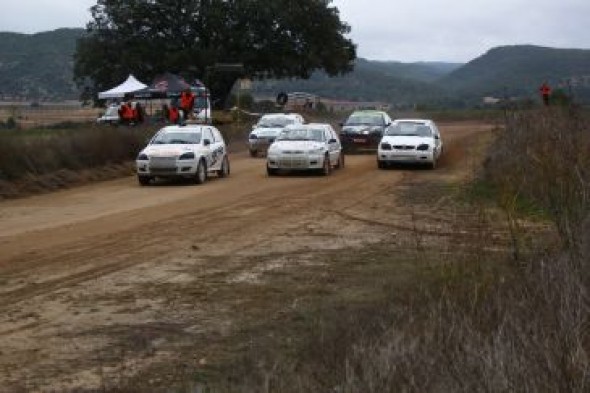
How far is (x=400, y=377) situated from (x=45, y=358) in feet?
12.8

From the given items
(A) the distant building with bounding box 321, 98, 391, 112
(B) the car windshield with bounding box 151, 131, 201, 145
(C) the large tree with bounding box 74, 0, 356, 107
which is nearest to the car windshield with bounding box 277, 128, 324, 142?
(B) the car windshield with bounding box 151, 131, 201, 145

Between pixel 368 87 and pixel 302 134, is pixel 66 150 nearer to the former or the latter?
pixel 302 134

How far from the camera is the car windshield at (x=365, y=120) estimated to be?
37094 mm

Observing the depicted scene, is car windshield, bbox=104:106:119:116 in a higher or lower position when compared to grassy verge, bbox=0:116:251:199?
higher

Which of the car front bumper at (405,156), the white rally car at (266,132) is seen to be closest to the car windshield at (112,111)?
the white rally car at (266,132)

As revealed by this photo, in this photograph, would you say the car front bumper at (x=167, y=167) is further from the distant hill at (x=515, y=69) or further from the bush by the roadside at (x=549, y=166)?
the distant hill at (x=515, y=69)

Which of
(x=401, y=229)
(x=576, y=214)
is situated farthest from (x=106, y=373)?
(x=401, y=229)

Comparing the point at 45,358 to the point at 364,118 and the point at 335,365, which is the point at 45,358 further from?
the point at 364,118

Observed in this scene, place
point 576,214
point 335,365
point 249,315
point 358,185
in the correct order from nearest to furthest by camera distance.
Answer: point 335,365
point 576,214
point 249,315
point 358,185

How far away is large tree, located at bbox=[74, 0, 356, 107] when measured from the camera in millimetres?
61875

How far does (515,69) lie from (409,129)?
230 feet

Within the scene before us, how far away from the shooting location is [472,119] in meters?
72.4

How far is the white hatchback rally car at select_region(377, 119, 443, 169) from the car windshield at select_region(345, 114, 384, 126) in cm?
717

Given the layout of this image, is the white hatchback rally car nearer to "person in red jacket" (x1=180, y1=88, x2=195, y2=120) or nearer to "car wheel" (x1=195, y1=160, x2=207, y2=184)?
"car wheel" (x1=195, y1=160, x2=207, y2=184)
